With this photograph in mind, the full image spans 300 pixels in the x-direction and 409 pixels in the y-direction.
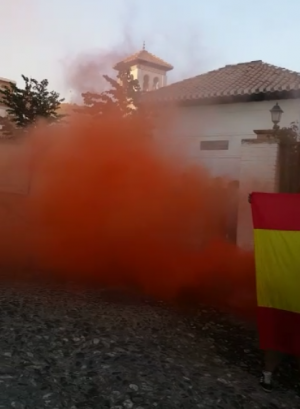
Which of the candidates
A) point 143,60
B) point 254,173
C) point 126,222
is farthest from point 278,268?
point 143,60

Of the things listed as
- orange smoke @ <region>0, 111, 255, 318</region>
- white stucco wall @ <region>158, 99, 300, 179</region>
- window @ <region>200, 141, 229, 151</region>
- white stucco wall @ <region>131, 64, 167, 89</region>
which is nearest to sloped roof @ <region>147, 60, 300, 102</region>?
white stucco wall @ <region>158, 99, 300, 179</region>

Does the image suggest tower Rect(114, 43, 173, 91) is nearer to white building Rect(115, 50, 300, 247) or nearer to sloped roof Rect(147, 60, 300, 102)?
white building Rect(115, 50, 300, 247)

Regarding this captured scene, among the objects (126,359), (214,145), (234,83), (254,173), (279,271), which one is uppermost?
(234,83)

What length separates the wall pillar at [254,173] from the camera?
7316 millimetres

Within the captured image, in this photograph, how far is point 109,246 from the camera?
6.84 m

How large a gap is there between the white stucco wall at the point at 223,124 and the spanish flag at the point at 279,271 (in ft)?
32.6

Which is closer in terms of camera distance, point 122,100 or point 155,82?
point 122,100

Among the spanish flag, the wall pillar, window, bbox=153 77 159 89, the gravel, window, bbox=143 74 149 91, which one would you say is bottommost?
the gravel

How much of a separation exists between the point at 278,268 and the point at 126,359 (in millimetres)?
1511

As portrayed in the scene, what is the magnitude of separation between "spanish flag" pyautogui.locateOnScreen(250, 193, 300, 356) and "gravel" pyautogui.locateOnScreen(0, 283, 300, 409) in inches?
16.0

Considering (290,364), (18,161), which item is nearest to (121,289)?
(290,364)

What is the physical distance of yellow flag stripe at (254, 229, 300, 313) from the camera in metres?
3.36

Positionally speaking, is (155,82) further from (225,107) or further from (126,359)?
(126,359)

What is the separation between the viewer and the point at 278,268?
11.2 ft
